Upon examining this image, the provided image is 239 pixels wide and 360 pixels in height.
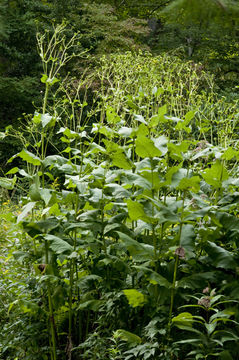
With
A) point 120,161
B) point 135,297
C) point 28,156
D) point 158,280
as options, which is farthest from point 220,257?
point 28,156

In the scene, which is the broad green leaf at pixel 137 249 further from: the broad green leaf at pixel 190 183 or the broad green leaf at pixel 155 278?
the broad green leaf at pixel 190 183

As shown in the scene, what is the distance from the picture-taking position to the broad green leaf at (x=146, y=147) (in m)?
2.21

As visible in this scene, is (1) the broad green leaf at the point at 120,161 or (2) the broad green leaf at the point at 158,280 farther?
(1) the broad green leaf at the point at 120,161

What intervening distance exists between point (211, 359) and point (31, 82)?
11316 mm

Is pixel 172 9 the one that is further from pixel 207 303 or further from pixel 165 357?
pixel 165 357

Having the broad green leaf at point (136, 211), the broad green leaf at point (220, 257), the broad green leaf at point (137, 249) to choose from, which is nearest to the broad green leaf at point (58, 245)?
the broad green leaf at point (137, 249)

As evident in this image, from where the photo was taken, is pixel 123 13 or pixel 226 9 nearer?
pixel 226 9

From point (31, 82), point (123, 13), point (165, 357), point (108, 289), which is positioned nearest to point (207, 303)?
point (165, 357)

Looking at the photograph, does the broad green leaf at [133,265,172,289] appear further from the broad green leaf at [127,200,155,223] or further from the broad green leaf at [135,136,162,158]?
Answer: the broad green leaf at [135,136,162,158]

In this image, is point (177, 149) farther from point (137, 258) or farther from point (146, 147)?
point (137, 258)

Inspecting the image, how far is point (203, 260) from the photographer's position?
2.39 metres

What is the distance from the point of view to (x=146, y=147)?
7.32 ft

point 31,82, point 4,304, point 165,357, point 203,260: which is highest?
point 203,260

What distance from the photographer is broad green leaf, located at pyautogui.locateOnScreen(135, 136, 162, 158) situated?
2213 mm
